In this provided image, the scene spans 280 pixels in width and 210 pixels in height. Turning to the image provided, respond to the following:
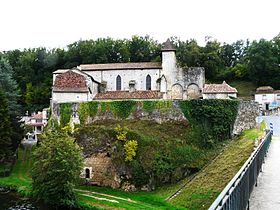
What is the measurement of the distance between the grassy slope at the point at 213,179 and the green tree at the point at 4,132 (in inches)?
900

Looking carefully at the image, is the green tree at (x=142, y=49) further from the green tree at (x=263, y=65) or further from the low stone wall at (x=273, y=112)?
the low stone wall at (x=273, y=112)

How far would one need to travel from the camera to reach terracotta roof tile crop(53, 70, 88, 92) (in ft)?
155

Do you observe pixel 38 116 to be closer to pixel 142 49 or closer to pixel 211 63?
pixel 142 49

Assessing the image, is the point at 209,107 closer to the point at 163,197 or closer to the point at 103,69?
the point at 163,197

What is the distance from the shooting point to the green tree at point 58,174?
30.0 m

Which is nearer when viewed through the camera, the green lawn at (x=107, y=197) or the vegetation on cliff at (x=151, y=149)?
the green lawn at (x=107, y=197)

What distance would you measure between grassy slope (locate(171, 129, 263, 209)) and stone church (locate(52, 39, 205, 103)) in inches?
639

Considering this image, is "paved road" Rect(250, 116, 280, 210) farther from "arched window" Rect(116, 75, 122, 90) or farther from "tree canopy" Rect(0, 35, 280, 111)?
"tree canopy" Rect(0, 35, 280, 111)

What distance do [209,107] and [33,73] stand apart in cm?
5468

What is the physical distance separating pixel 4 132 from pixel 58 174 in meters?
15.9

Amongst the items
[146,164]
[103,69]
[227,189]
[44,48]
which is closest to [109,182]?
[146,164]

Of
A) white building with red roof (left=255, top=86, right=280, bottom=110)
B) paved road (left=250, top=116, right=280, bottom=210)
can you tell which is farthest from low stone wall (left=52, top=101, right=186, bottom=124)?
white building with red roof (left=255, top=86, right=280, bottom=110)

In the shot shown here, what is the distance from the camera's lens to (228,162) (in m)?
31.5

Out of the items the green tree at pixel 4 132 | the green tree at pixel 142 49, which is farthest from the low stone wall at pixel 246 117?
the green tree at pixel 142 49
